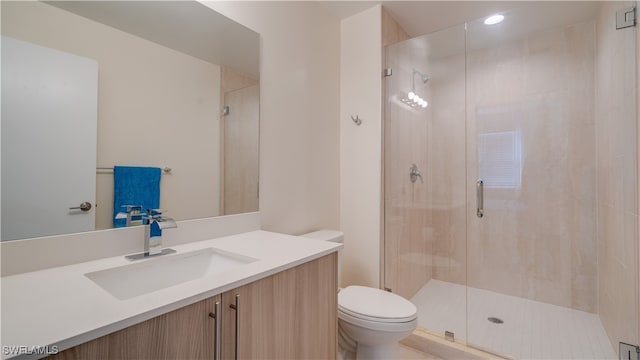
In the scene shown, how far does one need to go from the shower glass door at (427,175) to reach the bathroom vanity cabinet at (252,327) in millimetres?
1129

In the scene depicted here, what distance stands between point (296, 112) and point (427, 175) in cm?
134

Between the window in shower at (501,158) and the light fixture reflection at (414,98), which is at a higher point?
the light fixture reflection at (414,98)

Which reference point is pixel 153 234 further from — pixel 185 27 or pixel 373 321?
pixel 373 321

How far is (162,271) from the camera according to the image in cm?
105

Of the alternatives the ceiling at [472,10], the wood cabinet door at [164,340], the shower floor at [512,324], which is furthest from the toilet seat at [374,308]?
the ceiling at [472,10]

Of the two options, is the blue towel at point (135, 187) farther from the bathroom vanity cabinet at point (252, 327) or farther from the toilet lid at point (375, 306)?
the toilet lid at point (375, 306)

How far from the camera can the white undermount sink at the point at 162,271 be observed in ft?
3.03

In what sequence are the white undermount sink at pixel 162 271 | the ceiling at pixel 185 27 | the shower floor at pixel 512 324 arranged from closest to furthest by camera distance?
the white undermount sink at pixel 162 271
the ceiling at pixel 185 27
the shower floor at pixel 512 324

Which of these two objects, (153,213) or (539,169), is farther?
(539,169)

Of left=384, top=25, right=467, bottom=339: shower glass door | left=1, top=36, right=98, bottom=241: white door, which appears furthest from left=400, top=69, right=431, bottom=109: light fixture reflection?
left=1, top=36, right=98, bottom=241: white door

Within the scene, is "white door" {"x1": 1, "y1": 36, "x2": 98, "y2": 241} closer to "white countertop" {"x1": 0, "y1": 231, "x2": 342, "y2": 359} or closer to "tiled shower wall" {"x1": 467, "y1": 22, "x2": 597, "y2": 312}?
"white countertop" {"x1": 0, "y1": 231, "x2": 342, "y2": 359}

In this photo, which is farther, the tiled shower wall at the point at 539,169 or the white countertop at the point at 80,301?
the tiled shower wall at the point at 539,169

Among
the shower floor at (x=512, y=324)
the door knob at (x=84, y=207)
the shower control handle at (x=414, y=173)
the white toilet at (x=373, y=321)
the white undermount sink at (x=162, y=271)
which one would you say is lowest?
the shower floor at (x=512, y=324)

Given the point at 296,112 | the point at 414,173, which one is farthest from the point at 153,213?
the point at 414,173
